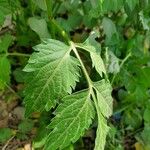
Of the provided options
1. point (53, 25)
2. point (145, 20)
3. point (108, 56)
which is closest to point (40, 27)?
point (53, 25)

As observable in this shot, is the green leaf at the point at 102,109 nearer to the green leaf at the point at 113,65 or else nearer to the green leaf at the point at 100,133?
the green leaf at the point at 100,133

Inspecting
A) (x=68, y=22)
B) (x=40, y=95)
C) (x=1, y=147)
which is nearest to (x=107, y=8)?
(x=40, y=95)

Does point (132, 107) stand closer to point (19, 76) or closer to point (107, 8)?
Answer: point (19, 76)

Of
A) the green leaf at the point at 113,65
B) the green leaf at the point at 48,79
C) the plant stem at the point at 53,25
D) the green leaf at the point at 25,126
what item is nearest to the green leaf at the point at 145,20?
the green leaf at the point at 113,65

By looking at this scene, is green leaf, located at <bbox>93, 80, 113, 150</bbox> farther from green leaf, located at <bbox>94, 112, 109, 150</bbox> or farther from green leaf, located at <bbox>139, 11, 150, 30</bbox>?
green leaf, located at <bbox>139, 11, 150, 30</bbox>

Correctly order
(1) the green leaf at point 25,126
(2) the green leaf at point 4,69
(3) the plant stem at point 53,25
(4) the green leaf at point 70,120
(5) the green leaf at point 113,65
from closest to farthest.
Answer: (4) the green leaf at point 70,120 → (3) the plant stem at point 53,25 → (2) the green leaf at point 4,69 → (5) the green leaf at point 113,65 → (1) the green leaf at point 25,126

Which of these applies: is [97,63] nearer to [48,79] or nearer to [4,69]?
[48,79]
